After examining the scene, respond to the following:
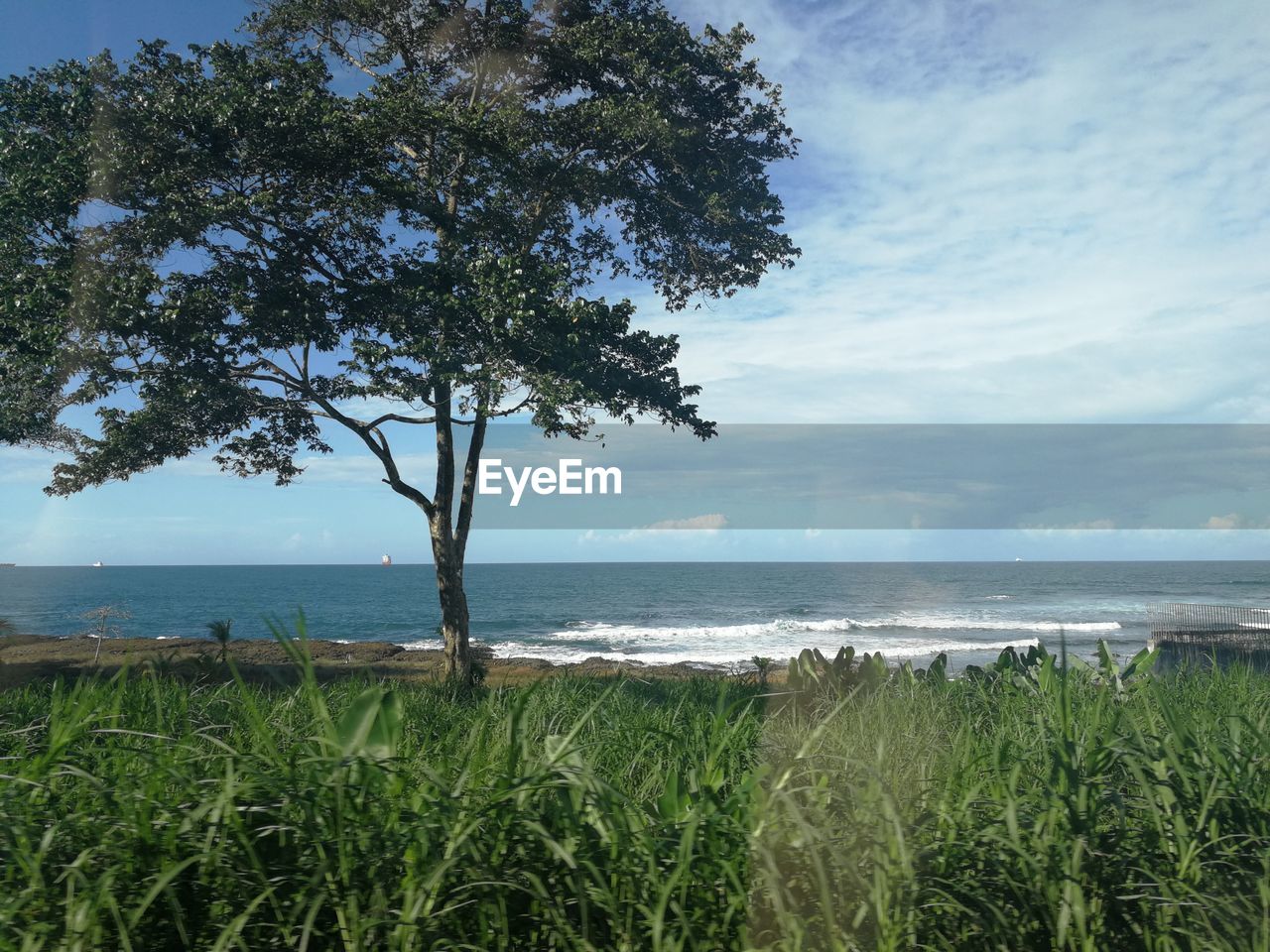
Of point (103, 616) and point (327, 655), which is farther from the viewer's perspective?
point (327, 655)

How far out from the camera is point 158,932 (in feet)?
6.07

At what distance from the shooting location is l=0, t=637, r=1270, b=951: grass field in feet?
6.10

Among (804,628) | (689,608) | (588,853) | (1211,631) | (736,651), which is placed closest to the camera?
(588,853)

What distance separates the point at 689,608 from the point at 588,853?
168 feet

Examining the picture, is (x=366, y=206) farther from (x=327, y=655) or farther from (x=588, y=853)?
(x=327, y=655)

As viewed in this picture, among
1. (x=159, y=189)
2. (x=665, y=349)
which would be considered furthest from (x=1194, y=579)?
(x=159, y=189)

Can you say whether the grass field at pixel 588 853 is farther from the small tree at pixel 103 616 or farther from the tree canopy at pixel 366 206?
the small tree at pixel 103 616

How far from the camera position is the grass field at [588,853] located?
1.86 meters

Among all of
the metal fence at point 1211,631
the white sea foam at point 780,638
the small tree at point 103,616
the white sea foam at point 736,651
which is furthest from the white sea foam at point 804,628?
the small tree at point 103,616

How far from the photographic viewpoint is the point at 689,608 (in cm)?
5284

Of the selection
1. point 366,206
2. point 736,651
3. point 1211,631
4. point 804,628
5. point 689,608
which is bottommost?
point 736,651

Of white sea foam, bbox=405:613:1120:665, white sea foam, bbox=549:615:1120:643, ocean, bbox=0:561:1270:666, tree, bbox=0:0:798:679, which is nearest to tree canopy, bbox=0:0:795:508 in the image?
tree, bbox=0:0:798:679

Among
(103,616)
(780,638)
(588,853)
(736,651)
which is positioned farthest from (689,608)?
(588,853)

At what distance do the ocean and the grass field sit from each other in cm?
1824
